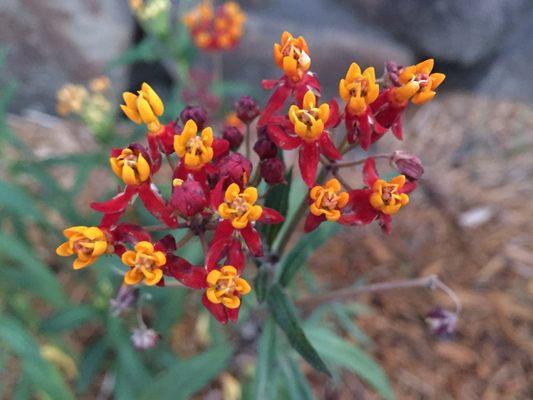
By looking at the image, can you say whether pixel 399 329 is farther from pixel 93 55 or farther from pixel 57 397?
pixel 93 55

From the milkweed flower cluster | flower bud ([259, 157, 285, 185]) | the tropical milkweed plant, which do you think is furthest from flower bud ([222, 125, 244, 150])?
the milkweed flower cluster

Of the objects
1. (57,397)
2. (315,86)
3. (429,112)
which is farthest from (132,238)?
(429,112)

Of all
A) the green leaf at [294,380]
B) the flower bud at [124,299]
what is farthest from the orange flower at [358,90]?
the green leaf at [294,380]

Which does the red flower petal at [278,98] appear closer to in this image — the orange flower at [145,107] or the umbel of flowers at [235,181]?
the umbel of flowers at [235,181]

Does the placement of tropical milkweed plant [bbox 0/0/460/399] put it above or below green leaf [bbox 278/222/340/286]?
above

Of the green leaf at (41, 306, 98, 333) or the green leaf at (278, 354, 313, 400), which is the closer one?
the green leaf at (278, 354, 313, 400)

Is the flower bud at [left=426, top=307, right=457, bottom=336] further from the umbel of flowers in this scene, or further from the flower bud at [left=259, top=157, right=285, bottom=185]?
the flower bud at [left=259, top=157, right=285, bottom=185]

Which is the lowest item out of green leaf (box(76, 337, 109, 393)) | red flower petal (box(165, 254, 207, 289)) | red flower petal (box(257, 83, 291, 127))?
green leaf (box(76, 337, 109, 393))

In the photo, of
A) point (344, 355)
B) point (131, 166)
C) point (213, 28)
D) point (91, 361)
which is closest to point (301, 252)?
point (131, 166)
